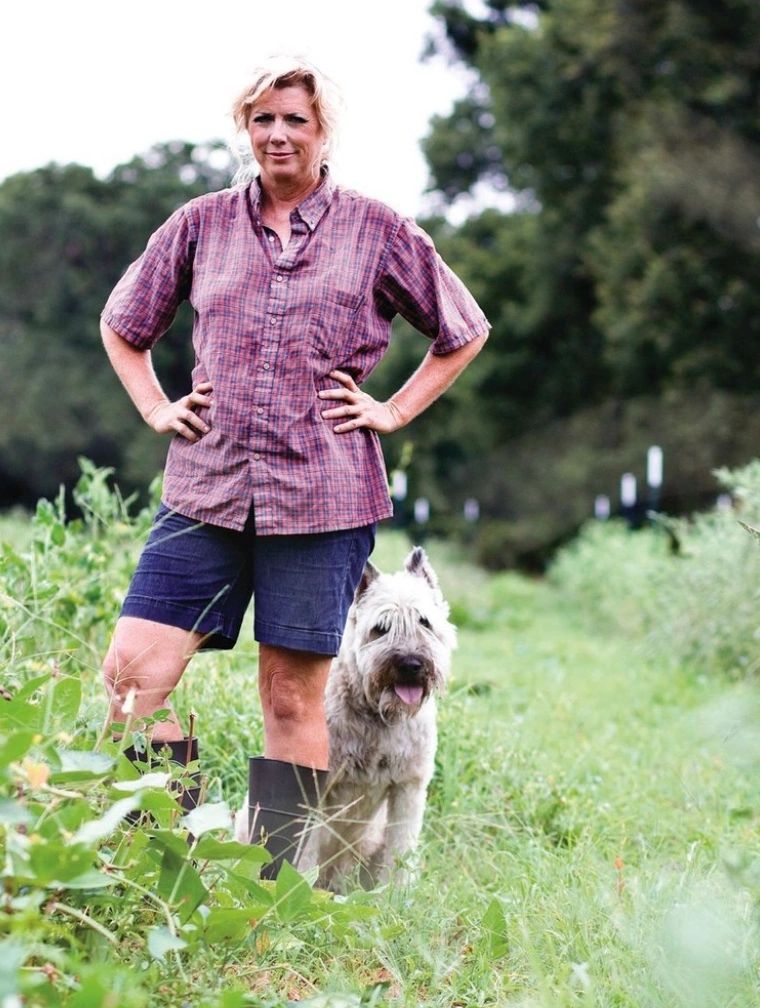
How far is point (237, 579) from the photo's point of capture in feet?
10.6

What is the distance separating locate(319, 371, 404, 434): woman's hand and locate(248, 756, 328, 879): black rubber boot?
89 cm

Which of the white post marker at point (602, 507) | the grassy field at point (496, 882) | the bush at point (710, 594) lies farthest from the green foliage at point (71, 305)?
the grassy field at point (496, 882)

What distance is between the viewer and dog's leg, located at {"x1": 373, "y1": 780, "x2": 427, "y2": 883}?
3.76 meters

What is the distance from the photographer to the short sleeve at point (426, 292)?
330 centimetres

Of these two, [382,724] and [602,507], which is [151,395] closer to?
[382,724]

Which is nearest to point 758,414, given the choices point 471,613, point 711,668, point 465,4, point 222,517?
point 471,613

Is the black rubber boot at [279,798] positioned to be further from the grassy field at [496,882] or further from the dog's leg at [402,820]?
the dog's leg at [402,820]

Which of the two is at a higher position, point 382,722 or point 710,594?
point 382,722

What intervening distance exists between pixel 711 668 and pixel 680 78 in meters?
14.3

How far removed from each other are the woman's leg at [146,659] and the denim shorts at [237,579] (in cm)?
3

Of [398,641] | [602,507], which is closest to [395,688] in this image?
[398,641]

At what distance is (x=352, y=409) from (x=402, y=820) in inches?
51.5

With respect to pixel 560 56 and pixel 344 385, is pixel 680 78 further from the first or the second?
pixel 344 385

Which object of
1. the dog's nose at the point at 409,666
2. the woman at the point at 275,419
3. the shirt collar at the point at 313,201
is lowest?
the dog's nose at the point at 409,666
